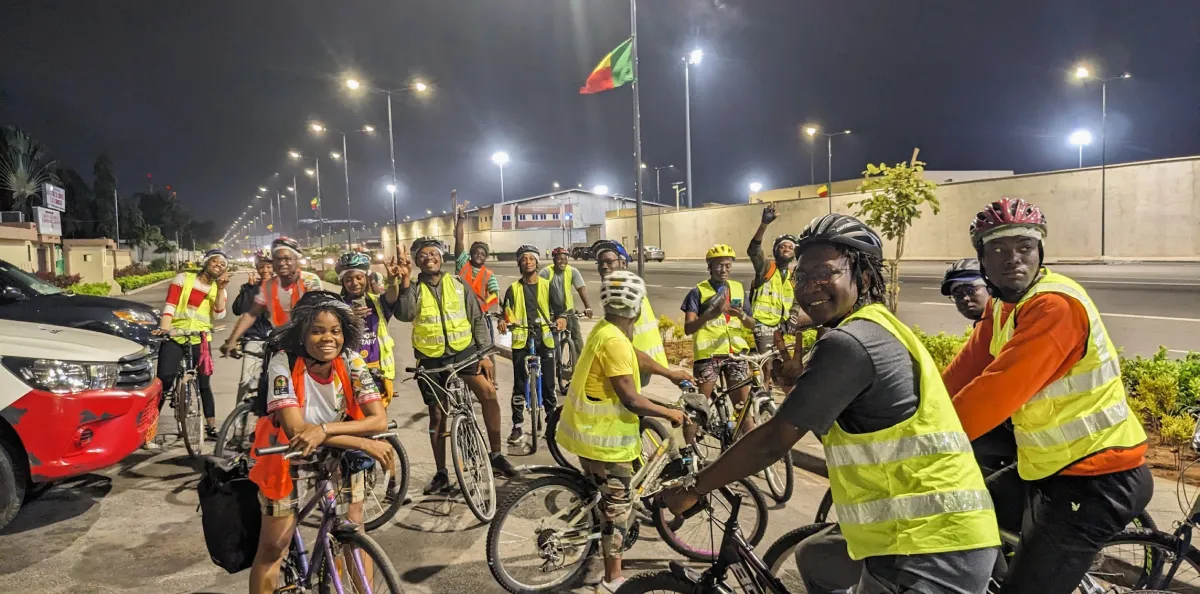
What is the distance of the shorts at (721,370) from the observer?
580 centimetres

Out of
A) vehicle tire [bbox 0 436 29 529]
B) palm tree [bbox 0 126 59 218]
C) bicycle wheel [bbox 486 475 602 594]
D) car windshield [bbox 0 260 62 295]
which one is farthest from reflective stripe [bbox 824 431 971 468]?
palm tree [bbox 0 126 59 218]

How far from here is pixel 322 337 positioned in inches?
123

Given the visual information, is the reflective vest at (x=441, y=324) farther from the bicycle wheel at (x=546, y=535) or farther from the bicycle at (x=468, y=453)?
the bicycle wheel at (x=546, y=535)

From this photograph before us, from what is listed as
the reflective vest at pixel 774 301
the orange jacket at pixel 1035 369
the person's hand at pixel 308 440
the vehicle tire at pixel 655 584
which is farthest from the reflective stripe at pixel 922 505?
the reflective vest at pixel 774 301

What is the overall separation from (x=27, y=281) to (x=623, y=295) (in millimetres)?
8393

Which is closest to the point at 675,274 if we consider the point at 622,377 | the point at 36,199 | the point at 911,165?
the point at 911,165

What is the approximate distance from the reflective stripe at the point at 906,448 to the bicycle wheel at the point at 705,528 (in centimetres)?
215

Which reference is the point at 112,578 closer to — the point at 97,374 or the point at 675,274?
the point at 97,374

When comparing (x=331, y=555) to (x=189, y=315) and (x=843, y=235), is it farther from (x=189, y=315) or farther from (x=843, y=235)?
(x=189, y=315)

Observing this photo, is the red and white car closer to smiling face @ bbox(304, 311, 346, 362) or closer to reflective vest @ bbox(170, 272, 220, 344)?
reflective vest @ bbox(170, 272, 220, 344)

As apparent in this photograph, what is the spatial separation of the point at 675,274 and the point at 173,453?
26.2 meters

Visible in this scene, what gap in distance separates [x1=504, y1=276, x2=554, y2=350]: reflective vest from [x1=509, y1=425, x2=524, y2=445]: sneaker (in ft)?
2.95

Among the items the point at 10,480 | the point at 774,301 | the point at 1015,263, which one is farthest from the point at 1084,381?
the point at 10,480

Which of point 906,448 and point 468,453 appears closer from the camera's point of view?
point 906,448
